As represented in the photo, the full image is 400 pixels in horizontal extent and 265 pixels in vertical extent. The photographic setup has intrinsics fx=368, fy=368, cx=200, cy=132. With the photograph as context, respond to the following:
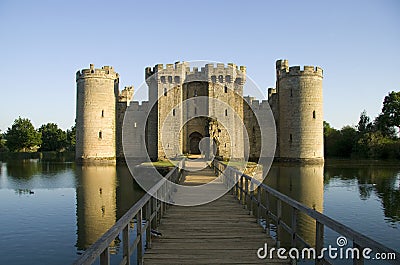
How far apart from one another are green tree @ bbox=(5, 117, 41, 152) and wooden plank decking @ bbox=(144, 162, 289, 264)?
4482cm

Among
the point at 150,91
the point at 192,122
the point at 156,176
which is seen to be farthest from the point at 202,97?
the point at 156,176

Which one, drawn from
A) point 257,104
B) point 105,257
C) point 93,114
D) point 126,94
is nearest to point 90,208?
point 105,257

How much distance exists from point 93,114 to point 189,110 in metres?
7.34

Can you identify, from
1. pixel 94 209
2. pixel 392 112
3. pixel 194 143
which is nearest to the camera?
pixel 94 209

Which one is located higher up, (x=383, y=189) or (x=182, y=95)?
(x=182, y=95)

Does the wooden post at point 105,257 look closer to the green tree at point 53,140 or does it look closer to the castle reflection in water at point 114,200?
the castle reflection in water at point 114,200

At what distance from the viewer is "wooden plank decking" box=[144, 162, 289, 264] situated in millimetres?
3850

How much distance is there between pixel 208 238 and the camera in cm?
464

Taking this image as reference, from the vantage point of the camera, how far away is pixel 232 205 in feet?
Result: 23.5

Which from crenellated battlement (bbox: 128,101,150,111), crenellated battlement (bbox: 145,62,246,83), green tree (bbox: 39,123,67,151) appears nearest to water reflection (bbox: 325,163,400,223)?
crenellated battlement (bbox: 145,62,246,83)

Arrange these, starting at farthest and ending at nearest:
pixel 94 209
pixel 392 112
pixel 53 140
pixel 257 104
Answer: pixel 53 140
pixel 392 112
pixel 257 104
pixel 94 209

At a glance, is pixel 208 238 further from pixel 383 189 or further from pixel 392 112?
pixel 392 112

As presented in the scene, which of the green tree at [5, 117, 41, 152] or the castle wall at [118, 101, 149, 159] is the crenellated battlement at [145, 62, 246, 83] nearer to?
the castle wall at [118, 101, 149, 159]

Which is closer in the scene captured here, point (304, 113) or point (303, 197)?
point (303, 197)
